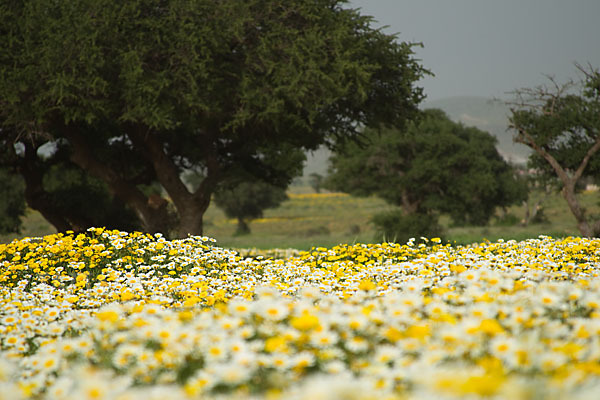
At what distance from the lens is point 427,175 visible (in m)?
32.1

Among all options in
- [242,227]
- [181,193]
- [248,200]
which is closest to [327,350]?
[181,193]

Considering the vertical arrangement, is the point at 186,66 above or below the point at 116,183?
above

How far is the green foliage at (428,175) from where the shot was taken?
1256 inches

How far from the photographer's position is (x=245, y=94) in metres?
13.6

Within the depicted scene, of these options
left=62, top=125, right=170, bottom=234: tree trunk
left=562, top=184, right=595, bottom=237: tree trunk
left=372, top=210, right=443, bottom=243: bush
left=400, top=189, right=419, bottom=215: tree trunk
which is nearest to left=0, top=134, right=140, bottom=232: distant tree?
left=62, top=125, right=170, bottom=234: tree trunk

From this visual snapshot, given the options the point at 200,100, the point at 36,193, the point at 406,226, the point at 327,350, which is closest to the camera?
the point at 327,350

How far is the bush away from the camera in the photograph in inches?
898

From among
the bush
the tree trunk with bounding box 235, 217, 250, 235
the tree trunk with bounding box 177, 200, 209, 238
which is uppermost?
the tree trunk with bounding box 177, 200, 209, 238

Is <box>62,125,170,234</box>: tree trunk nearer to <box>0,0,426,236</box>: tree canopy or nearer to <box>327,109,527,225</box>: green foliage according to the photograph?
<box>0,0,426,236</box>: tree canopy

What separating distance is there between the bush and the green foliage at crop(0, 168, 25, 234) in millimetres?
19197

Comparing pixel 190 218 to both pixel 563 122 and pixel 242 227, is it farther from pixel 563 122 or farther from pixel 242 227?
pixel 242 227

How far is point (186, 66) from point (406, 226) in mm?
13277

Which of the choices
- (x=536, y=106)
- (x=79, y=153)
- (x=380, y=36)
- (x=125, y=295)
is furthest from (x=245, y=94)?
(x=536, y=106)

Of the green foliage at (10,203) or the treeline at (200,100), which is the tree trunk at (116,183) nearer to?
the treeline at (200,100)
